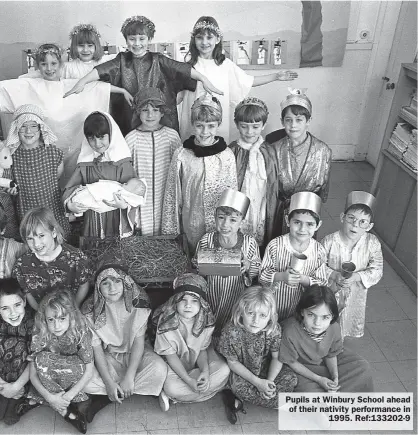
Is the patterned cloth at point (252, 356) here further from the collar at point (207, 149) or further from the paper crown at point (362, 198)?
the collar at point (207, 149)

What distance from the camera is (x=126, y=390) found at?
113 inches

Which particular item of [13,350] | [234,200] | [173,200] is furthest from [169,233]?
[13,350]

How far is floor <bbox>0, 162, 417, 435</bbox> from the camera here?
2842 millimetres

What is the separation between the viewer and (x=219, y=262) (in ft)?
9.72

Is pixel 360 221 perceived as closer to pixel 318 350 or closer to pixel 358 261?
pixel 358 261

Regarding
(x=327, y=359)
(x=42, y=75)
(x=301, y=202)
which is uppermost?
(x=42, y=75)

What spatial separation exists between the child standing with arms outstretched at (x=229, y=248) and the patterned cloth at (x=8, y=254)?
109cm

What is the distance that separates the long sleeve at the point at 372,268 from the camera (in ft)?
10.3

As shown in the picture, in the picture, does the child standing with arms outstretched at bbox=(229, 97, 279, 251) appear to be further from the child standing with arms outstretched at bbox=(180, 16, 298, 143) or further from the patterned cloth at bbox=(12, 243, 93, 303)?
the patterned cloth at bbox=(12, 243, 93, 303)

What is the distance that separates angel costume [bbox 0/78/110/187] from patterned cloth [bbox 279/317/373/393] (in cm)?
209

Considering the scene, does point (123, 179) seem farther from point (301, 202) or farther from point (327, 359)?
point (327, 359)

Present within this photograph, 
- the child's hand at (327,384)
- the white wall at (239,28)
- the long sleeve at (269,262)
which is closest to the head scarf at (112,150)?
the long sleeve at (269,262)

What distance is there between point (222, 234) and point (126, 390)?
1.08 m

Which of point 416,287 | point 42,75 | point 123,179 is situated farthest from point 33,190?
point 416,287
